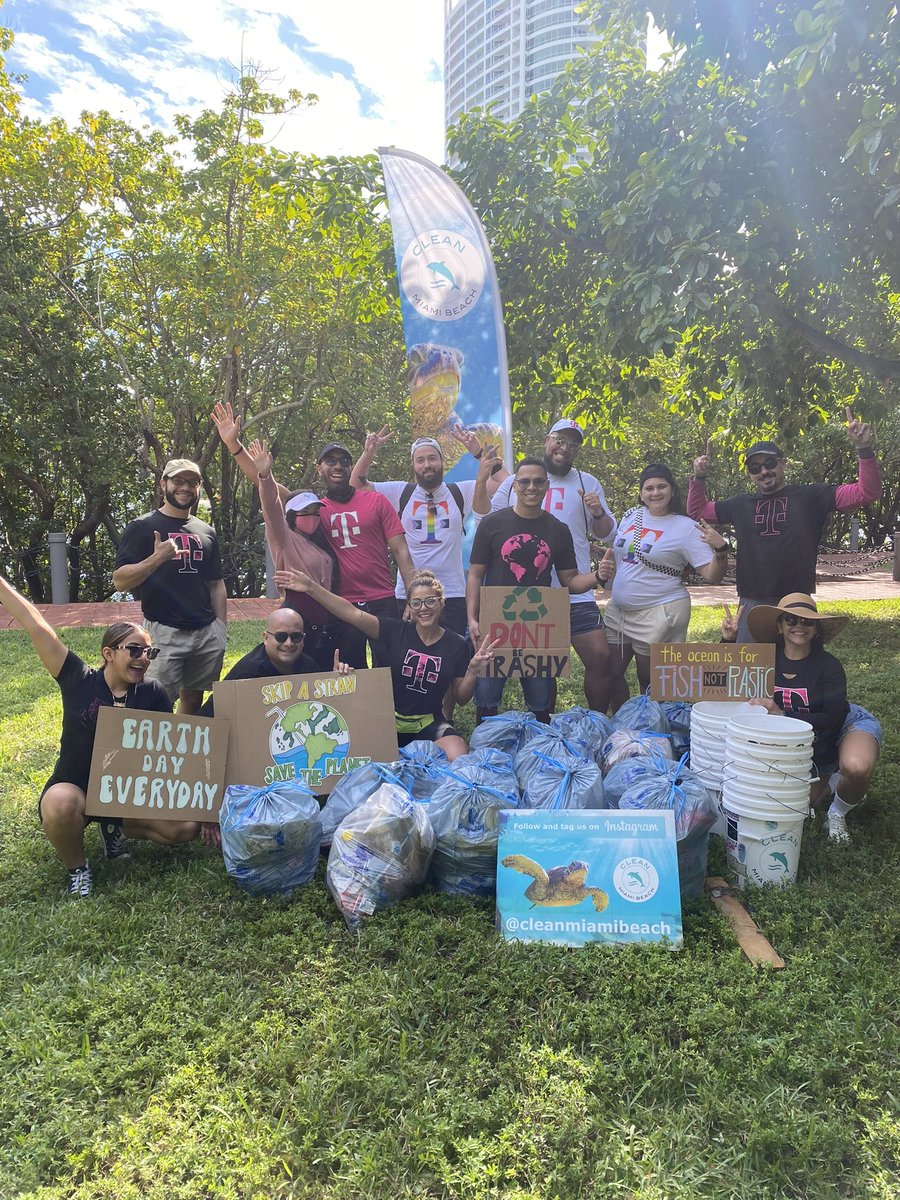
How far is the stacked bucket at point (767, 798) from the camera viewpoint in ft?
11.6

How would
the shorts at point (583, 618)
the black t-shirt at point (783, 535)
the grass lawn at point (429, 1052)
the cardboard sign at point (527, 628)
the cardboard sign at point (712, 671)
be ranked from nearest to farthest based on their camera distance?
the grass lawn at point (429, 1052)
the cardboard sign at point (712, 671)
the cardboard sign at point (527, 628)
the black t-shirt at point (783, 535)
the shorts at point (583, 618)

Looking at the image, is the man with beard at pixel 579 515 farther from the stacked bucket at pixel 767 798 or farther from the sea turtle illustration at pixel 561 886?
the sea turtle illustration at pixel 561 886

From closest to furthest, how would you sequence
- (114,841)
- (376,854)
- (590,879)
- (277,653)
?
(590,879) < (376,854) < (114,841) < (277,653)

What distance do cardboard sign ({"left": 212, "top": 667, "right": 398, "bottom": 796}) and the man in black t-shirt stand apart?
0.16m

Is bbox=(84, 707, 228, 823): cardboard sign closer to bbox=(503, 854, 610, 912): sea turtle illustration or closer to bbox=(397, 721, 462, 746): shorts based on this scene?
bbox=(397, 721, 462, 746): shorts

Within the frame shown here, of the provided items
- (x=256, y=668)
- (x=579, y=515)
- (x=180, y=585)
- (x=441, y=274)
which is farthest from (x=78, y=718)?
(x=441, y=274)

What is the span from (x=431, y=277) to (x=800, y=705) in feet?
16.2

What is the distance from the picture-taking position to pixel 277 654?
4277mm

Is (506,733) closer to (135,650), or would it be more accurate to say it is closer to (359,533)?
(359,533)

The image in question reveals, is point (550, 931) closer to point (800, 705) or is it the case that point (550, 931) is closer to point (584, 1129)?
point (584, 1129)

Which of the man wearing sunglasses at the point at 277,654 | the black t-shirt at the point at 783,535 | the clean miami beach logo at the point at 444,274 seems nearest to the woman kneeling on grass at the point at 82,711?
the man wearing sunglasses at the point at 277,654

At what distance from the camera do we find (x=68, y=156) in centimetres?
1318

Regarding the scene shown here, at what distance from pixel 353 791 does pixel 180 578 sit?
1.85 m

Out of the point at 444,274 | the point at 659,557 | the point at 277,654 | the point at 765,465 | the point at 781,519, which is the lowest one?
the point at 277,654
